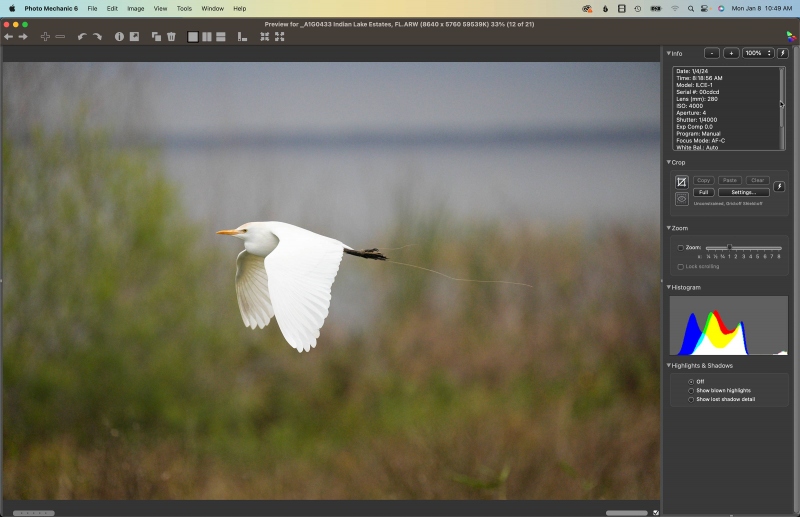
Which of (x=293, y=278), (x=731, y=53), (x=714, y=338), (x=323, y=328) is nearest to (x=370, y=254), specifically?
(x=293, y=278)

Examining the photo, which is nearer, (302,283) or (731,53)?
(302,283)

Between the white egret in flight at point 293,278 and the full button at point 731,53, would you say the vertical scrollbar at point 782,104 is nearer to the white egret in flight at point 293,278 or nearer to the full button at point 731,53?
the full button at point 731,53

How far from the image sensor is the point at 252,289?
2.71 m

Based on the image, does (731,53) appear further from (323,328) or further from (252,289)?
(323,328)

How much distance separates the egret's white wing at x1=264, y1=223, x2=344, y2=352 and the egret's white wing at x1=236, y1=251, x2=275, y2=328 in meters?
0.41

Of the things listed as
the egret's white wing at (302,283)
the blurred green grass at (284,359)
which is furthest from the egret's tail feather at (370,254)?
the blurred green grass at (284,359)

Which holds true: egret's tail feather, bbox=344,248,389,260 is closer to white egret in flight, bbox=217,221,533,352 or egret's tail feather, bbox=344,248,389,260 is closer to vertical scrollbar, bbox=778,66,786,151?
white egret in flight, bbox=217,221,533,352

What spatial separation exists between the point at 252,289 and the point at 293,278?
0.63 meters

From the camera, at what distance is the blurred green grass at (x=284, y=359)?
5312 mm

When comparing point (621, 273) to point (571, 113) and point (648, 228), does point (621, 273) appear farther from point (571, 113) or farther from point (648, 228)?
point (571, 113)

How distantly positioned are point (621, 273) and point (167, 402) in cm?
409

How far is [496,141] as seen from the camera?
9219mm

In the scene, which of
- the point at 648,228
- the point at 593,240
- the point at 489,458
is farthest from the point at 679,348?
the point at 593,240

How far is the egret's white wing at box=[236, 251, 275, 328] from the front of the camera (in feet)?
8.77
